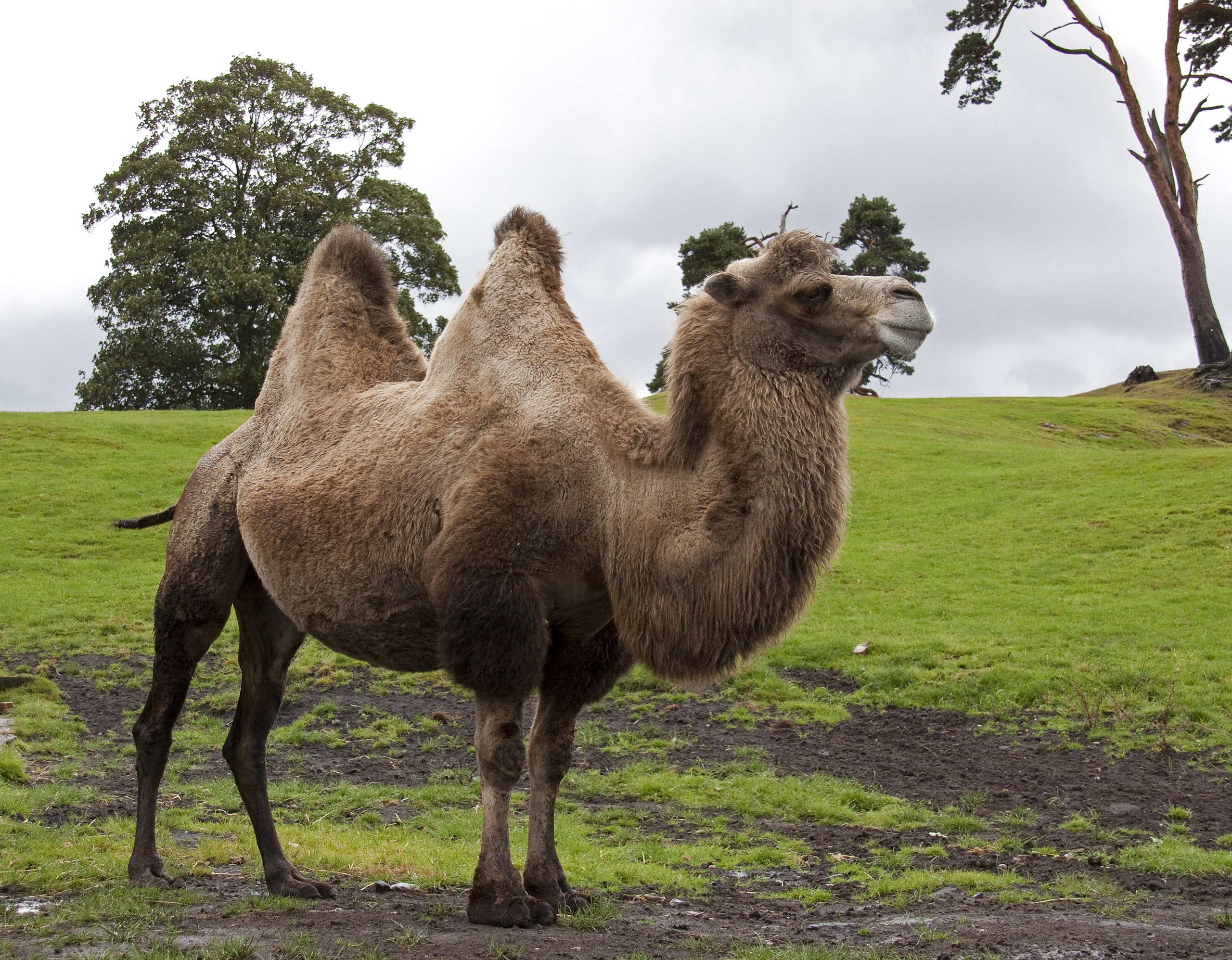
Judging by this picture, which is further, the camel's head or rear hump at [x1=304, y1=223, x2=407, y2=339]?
rear hump at [x1=304, y1=223, x2=407, y2=339]

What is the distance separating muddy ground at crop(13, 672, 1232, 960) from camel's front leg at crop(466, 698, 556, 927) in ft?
0.41

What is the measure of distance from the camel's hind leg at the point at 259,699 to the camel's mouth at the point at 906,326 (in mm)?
3370

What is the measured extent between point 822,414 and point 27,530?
17.4m

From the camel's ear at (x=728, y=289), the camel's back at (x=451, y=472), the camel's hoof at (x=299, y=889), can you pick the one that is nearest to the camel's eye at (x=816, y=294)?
the camel's ear at (x=728, y=289)

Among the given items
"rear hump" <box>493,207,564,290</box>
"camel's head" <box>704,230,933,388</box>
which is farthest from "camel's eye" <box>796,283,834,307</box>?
"rear hump" <box>493,207,564,290</box>

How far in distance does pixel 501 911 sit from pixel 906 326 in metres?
2.78

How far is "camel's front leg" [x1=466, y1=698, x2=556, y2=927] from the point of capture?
455 cm

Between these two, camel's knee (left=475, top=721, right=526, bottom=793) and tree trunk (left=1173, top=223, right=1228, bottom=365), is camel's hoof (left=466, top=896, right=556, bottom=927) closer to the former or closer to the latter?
camel's knee (left=475, top=721, right=526, bottom=793)

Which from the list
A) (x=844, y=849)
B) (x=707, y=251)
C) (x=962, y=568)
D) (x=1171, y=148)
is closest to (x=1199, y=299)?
(x=1171, y=148)

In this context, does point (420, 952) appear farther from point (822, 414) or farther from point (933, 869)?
point (933, 869)

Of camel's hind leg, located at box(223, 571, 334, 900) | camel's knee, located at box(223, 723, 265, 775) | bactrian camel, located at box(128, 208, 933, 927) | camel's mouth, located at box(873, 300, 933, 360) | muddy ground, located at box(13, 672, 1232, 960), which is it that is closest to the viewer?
camel's mouth, located at box(873, 300, 933, 360)

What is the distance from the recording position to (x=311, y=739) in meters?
10.0

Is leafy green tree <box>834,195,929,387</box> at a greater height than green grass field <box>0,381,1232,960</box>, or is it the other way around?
leafy green tree <box>834,195,929,387</box>

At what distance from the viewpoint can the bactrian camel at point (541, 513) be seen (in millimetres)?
4402
